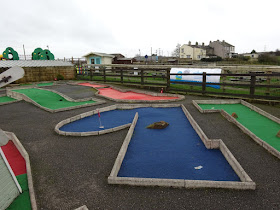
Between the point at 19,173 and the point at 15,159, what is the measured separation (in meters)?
0.89

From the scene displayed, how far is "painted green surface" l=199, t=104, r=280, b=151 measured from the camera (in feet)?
19.6

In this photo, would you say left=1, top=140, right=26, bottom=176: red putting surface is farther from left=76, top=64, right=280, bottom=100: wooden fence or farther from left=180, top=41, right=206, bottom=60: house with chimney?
left=180, top=41, right=206, bottom=60: house with chimney

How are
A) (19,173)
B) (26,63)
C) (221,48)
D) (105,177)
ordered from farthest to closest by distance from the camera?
(221,48) < (26,63) < (19,173) < (105,177)

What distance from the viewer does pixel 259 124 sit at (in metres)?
7.25

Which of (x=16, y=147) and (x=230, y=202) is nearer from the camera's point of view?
(x=230, y=202)

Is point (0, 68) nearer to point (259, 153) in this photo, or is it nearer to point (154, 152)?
point (154, 152)

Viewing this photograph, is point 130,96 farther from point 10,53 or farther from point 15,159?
point 10,53

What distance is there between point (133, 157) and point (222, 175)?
2.25 meters

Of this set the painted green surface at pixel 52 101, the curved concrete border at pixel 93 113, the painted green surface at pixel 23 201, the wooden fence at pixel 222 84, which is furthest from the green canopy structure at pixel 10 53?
the painted green surface at pixel 23 201

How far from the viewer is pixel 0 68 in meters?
20.6

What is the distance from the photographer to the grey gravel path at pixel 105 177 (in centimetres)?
367

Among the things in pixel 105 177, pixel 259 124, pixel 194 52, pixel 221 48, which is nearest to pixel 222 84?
pixel 259 124

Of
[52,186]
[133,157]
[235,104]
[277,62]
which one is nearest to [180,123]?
[133,157]

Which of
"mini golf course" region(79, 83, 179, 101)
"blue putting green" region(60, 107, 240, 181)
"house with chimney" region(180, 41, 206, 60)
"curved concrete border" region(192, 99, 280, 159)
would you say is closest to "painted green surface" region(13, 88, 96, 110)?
"mini golf course" region(79, 83, 179, 101)
